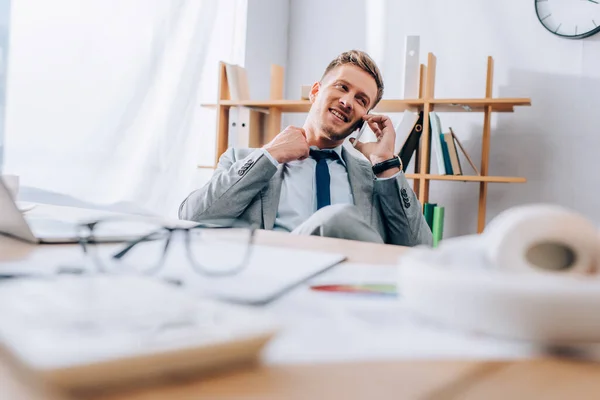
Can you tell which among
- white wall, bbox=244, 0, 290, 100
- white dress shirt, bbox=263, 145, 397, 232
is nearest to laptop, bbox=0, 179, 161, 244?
white dress shirt, bbox=263, 145, 397, 232

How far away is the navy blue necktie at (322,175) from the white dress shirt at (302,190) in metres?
0.02

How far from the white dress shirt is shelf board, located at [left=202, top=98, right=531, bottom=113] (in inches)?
32.2

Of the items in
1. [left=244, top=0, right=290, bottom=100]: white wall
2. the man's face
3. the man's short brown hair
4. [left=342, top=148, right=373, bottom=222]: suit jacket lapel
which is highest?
[left=244, top=0, right=290, bottom=100]: white wall

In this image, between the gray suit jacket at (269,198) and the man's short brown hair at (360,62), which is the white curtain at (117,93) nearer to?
the gray suit jacket at (269,198)

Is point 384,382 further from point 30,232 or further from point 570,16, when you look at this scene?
point 570,16

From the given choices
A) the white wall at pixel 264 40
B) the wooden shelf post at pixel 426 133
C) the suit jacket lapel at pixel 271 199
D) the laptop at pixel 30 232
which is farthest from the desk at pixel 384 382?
the white wall at pixel 264 40

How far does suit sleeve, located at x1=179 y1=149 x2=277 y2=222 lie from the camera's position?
69.1 inches

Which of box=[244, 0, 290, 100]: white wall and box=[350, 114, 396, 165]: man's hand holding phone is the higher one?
box=[244, 0, 290, 100]: white wall

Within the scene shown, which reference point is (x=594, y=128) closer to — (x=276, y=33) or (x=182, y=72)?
(x=276, y=33)

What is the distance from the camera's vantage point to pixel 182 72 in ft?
9.75

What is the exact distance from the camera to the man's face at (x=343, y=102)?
199 cm

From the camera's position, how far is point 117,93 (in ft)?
8.59

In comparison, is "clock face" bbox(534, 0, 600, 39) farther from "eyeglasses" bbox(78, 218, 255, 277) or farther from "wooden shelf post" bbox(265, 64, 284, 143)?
"eyeglasses" bbox(78, 218, 255, 277)

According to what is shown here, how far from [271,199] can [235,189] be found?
12 cm
